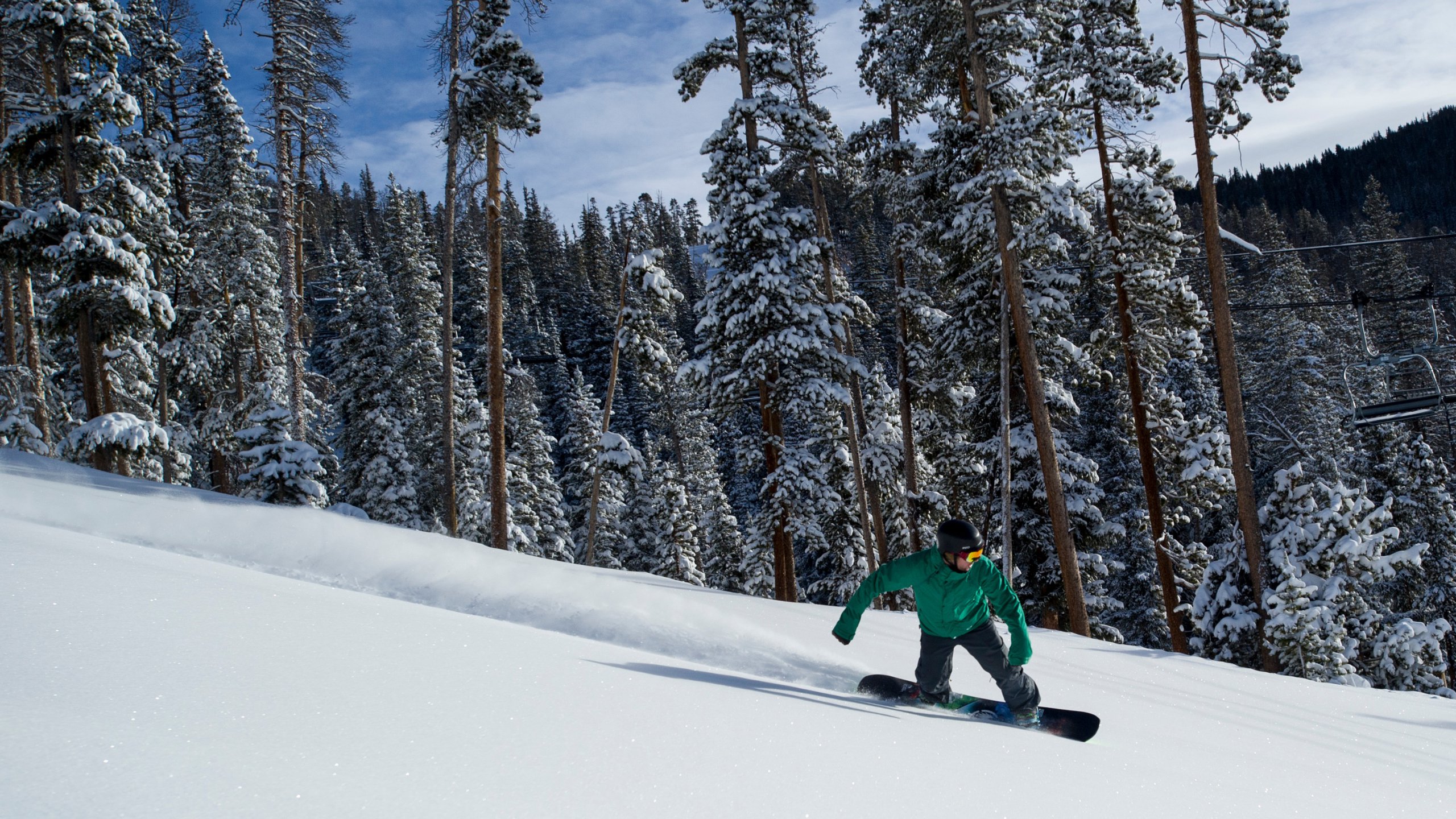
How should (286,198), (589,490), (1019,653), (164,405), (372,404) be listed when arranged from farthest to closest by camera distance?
1. (589,490)
2. (372,404)
3. (164,405)
4. (286,198)
5. (1019,653)

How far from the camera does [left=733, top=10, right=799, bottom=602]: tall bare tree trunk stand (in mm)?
16641

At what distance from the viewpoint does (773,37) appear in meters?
17.0

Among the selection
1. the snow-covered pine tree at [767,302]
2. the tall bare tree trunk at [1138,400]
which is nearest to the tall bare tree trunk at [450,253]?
the snow-covered pine tree at [767,302]

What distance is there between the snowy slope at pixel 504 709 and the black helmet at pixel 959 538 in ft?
3.89

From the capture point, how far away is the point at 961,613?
5.67 metres

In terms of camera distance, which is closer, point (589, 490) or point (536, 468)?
point (589, 490)

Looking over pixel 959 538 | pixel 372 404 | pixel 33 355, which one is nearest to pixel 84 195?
Result: pixel 33 355

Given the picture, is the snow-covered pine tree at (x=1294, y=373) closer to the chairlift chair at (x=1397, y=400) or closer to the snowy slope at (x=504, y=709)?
the chairlift chair at (x=1397, y=400)

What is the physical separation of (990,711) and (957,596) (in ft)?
3.04

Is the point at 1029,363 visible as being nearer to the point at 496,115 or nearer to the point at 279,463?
the point at 496,115

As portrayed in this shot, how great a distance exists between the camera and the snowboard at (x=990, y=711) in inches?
208

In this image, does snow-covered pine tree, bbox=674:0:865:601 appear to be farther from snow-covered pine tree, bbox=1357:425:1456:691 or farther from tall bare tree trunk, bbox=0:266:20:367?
snow-covered pine tree, bbox=1357:425:1456:691

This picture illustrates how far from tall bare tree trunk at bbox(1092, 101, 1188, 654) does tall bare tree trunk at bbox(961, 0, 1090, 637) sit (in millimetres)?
4055

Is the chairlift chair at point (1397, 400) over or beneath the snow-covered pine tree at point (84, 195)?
beneath
